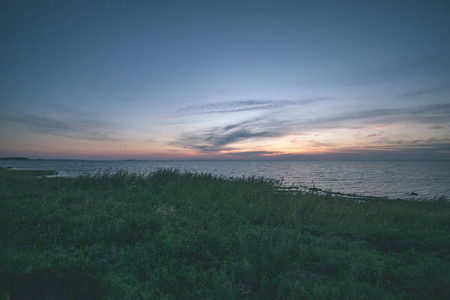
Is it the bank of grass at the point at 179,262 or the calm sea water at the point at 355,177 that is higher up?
the bank of grass at the point at 179,262

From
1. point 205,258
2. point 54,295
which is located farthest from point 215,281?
point 54,295

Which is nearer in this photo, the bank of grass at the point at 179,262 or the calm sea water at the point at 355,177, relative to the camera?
the bank of grass at the point at 179,262

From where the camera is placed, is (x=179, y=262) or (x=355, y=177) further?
(x=355, y=177)

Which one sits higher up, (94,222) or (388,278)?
(94,222)

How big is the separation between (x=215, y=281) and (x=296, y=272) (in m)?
1.41

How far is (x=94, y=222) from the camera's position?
17.5ft

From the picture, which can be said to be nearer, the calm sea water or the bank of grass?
the bank of grass

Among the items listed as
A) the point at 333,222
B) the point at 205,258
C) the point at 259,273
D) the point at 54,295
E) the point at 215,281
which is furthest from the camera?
the point at 333,222

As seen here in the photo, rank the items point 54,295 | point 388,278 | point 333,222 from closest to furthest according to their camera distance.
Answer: point 54,295 → point 388,278 → point 333,222

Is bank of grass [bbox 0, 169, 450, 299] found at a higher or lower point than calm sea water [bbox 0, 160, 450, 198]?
higher

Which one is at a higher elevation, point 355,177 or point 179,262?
point 179,262

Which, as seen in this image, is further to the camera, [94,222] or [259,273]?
[94,222]

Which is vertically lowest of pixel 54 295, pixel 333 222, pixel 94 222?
pixel 333 222

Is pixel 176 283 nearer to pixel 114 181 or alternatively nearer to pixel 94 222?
pixel 94 222
